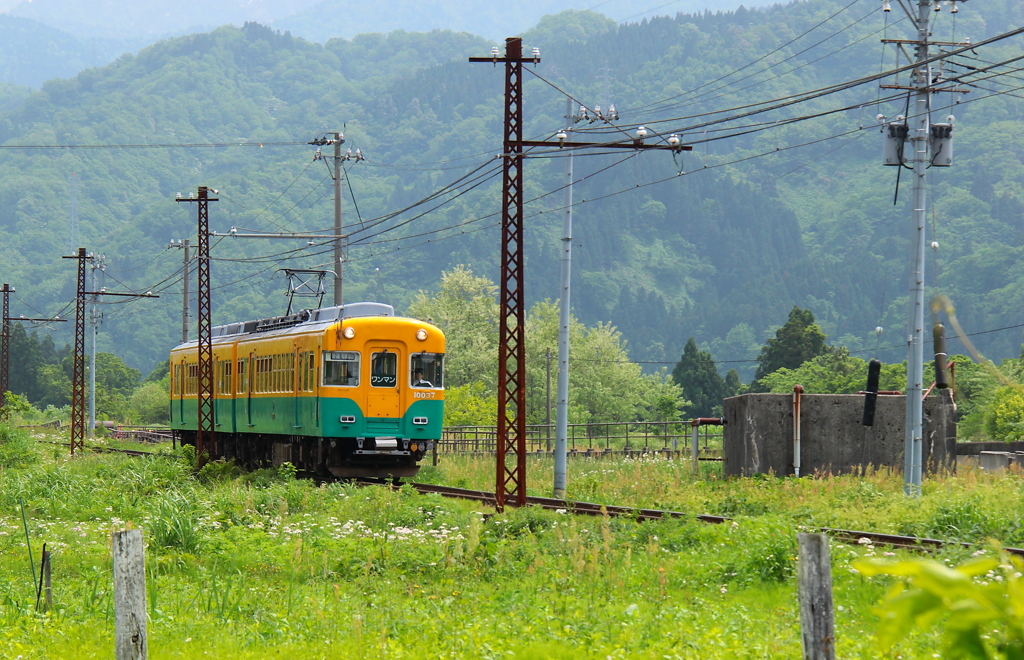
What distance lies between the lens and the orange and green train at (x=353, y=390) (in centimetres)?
2458

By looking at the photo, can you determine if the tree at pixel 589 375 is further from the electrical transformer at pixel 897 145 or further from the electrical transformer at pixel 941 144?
the electrical transformer at pixel 941 144

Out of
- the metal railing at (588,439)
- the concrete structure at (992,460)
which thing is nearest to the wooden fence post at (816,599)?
the concrete structure at (992,460)

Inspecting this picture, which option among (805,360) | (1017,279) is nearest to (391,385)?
(805,360)

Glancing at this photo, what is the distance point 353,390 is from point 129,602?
56.8ft

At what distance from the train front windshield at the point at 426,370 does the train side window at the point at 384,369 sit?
42 centimetres

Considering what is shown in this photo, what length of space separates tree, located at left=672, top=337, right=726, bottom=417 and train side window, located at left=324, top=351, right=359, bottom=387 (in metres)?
75.2

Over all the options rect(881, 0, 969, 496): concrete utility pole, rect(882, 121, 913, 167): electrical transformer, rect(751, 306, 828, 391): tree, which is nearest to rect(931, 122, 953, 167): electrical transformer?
rect(881, 0, 969, 496): concrete utility pole

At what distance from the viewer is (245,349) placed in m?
29.9

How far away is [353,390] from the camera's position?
24.7 metres

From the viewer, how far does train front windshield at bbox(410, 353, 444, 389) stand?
2552 centimetres

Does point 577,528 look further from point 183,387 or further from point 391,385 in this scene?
point 183,387

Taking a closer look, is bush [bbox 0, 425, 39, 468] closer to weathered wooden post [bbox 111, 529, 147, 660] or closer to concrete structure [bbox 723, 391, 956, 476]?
concrete structure [bbox 723, 391, 956, 476]

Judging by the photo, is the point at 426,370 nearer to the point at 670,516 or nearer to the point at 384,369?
the point at 384,369

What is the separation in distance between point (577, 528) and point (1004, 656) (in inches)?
574
